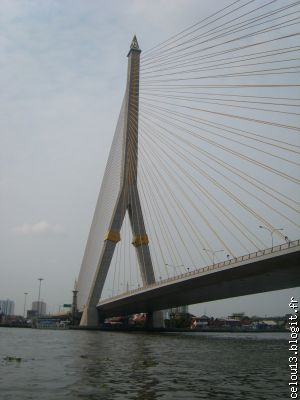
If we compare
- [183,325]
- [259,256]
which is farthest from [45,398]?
[183,325]

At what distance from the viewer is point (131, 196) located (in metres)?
Answer: 46.8

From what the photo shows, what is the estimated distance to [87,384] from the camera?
12.1 meters

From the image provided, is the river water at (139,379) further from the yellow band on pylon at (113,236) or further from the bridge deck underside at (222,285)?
the yellow band on pylon at (113,236)

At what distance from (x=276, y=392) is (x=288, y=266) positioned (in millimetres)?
22985

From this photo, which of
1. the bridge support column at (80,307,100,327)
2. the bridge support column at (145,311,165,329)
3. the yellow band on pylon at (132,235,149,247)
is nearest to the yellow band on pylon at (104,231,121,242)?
the yellow band on pylon at (132,235,149,247)

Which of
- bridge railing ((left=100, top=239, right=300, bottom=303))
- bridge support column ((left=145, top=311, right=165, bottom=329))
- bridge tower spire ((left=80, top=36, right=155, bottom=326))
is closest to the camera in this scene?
bridge railing ((left=100, top=239, right=300, bottom=303))

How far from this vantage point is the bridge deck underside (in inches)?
1353

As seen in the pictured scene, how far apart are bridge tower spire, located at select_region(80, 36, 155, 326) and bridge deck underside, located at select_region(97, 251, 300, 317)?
132 inches

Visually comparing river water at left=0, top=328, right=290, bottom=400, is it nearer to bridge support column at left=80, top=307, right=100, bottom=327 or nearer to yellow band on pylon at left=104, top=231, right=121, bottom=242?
yellow band on pylon at left=104, top=231, right=121, bottom=242

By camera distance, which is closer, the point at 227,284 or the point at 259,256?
the point at 259,256

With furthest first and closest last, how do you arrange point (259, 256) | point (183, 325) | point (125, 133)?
point (183, 325) < point (125, 133) < point (259, 256)

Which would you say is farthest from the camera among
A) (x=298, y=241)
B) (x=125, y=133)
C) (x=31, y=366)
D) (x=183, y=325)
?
(x=183, y=325)

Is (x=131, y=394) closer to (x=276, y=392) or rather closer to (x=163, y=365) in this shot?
(x=276, y=392)

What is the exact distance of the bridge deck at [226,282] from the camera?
3284 cm
